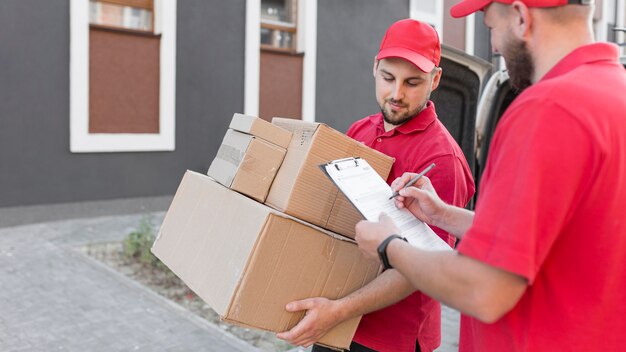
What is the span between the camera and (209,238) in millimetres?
1954

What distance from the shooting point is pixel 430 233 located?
1679 mm

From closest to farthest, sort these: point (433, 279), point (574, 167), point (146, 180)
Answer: point (574, 167) < point (433, 279) < point (146, 180)

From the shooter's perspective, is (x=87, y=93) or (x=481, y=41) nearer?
(x=87, y=93)

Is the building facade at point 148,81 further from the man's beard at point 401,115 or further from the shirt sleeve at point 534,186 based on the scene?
the shirt sleeve at point 534,186

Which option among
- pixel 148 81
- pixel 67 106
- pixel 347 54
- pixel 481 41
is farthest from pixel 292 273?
pixel 481 41

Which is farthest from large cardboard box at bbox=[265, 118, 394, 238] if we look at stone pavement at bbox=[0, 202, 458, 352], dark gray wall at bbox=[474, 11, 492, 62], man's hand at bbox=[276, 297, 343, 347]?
dark gray wall at bbox=[474, 11, 492, 62]

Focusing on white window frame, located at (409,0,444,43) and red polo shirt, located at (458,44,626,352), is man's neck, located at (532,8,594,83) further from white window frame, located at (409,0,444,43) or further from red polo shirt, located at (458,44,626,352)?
white window frame, located at (409,0,444,43)

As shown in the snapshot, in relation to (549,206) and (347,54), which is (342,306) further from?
(347,54)

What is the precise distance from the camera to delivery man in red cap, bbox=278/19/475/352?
182 centimetres

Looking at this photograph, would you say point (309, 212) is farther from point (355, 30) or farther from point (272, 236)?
point (355, 30)

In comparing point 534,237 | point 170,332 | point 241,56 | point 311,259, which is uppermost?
point 241,56

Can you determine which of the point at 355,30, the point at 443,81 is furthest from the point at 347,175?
the point at 355,30

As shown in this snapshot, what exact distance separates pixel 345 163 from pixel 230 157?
1.59 ft

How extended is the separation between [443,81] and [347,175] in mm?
2045
